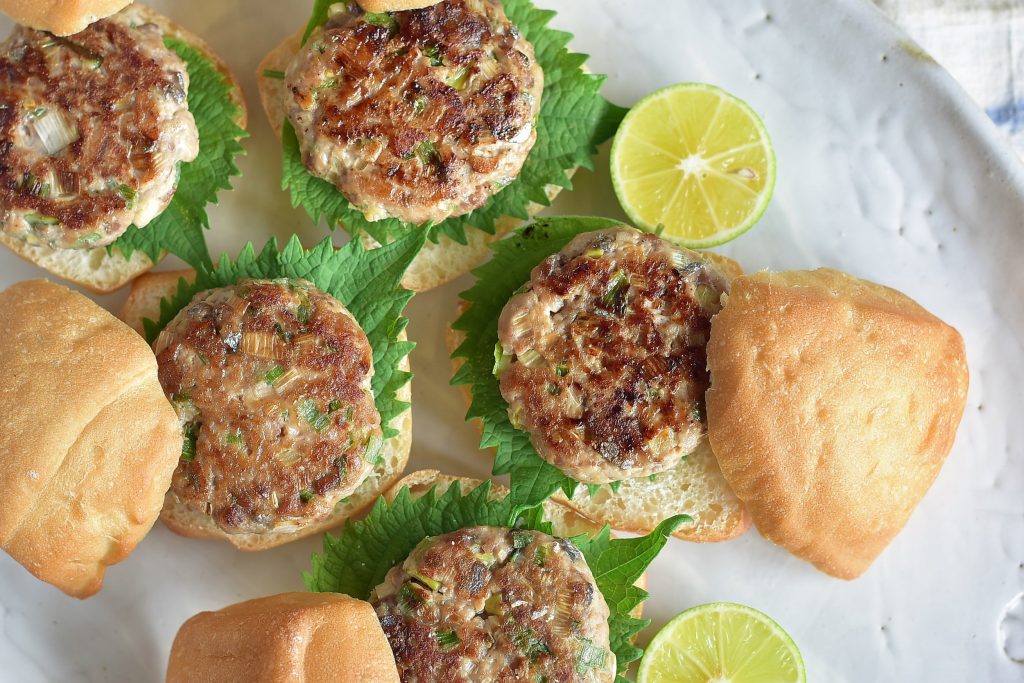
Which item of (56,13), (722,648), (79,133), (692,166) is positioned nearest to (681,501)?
(722,648)

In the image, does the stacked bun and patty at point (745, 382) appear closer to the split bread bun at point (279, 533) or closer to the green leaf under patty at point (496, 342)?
the green leaf under patty at point (496, 342)

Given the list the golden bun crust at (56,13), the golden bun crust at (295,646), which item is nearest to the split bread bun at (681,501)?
the golden bun crust at (295,646)

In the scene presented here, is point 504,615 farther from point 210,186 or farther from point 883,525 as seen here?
point 210,186

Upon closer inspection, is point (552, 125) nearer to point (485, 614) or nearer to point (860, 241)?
point (860, 241)

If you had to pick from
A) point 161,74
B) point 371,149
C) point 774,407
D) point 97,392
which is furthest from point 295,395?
point 774,407

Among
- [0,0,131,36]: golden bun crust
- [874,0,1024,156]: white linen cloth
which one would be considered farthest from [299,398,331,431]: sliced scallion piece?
[874,0,1024,156]: white linen cloth

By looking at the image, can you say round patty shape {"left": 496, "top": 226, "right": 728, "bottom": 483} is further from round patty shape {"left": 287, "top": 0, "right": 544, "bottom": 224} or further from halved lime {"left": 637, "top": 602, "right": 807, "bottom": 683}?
halved lime {"left": 637, "top": 602, "right": 807, "bottom": 683}
